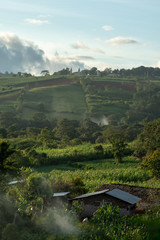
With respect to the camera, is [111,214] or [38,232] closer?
[38,232]

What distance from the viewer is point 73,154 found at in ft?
231

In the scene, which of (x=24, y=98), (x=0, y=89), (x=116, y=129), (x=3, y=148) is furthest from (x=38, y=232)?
(x=0, y=89)

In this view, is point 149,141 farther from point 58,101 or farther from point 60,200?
point 58,101

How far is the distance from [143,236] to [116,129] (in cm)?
8023

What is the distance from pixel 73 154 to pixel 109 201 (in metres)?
37.2

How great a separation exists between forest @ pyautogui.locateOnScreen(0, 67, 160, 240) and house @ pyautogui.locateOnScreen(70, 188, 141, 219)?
1710 millimetres

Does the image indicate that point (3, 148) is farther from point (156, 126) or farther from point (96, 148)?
point (156, 126)

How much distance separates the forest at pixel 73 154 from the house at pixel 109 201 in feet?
5.61

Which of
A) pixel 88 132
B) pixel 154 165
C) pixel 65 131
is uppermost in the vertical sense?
pixel 154 165

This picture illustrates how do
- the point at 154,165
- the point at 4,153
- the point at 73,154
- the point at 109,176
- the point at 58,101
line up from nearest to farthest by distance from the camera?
the point at 4,153, the point at 154,165, the point at 109,176, the point at 73,154, the point at 58,101

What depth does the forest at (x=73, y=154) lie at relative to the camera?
80.4 feet

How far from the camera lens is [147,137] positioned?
236 feet

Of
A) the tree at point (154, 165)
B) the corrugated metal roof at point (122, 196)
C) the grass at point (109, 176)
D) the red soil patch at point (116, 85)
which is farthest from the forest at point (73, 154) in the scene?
the corrugated metal roof at point (122, 196)

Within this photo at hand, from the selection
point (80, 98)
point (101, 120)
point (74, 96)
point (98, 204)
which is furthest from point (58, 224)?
point (74, 96)
